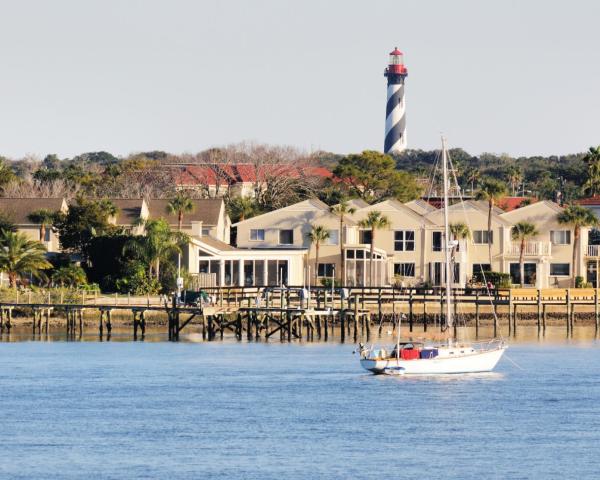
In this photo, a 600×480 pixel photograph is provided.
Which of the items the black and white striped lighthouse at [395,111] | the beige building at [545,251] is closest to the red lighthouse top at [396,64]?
the black and white striped lighthouse at [395,111]

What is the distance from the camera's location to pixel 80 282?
83562 mm

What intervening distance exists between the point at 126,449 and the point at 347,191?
3260 inches

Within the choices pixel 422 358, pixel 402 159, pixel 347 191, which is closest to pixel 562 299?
pixel 422 358

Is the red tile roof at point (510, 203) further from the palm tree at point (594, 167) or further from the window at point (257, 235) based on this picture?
the window at point (257, 235)

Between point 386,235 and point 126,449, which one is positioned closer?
point 126,449

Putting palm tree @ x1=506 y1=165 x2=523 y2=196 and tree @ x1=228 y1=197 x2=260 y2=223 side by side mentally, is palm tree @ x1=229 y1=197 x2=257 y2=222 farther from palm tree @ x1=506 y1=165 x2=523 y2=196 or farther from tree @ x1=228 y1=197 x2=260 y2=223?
palm tree @ x1=506 y1=165 x2=523 y2=196

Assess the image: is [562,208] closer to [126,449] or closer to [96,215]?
[96,215]

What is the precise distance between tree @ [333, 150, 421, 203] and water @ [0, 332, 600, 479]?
191 ft

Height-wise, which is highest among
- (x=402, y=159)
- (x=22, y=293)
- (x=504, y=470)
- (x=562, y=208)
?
(x=402, y=159)

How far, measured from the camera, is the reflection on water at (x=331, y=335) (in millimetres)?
73625

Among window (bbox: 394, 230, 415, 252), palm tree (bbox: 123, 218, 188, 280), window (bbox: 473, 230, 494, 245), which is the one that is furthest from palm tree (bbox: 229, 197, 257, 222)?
palm tree (bbox: 123, 218, 188, 280)

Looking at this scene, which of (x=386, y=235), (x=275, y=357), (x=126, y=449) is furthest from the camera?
(x=386, y=235)

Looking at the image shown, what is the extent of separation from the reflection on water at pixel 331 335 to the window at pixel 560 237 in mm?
14853

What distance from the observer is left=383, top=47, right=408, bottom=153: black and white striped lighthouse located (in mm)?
182125
